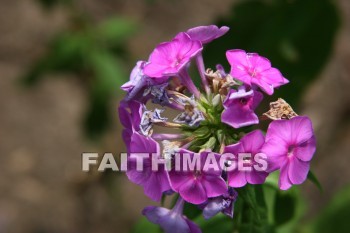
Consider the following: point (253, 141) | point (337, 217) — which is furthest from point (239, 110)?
point (337, 217)

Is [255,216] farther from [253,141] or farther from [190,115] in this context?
[190,115]

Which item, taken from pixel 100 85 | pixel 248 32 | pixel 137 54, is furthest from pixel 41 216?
pixel 248 32

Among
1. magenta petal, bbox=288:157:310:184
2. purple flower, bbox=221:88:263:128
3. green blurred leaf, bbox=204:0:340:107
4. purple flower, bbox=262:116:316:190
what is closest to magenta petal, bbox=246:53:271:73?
purple flower, bbox=221:88:263:128

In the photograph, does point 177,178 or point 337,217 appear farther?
point 337,217

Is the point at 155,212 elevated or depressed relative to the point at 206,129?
depressed

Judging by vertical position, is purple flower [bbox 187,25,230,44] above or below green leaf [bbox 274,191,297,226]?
above

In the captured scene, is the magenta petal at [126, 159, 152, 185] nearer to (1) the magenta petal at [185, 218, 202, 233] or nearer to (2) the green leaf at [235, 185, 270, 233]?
(1) the magenta petal at [185, 218, 202, 233]

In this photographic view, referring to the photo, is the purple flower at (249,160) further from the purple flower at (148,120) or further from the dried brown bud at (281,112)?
the purple flower at (148,120)
